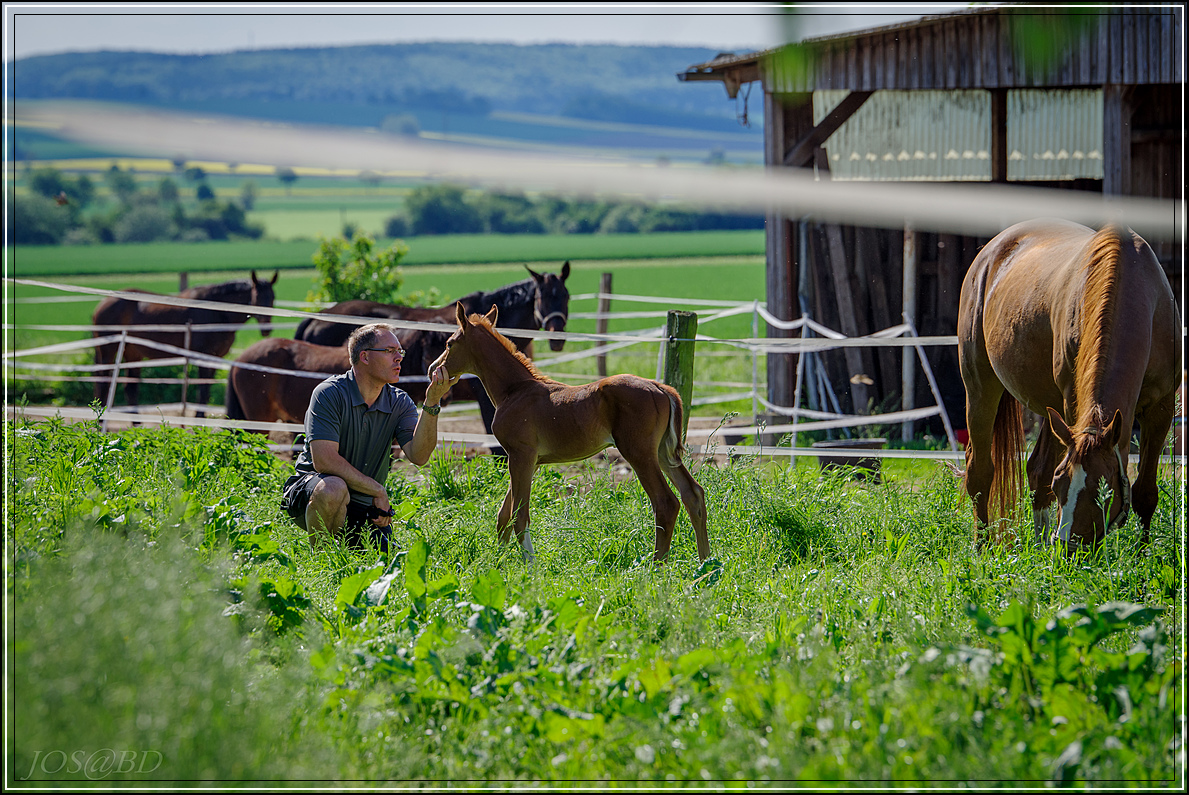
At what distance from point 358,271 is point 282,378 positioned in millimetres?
4969

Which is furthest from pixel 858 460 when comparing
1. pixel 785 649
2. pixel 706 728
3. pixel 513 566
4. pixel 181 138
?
pixel 181 138

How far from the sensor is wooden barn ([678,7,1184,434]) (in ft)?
26.2

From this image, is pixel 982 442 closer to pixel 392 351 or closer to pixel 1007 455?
pixel 1007 455

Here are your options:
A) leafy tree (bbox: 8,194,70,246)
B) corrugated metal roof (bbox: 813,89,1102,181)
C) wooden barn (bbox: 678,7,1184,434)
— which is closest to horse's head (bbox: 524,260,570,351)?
wooden barn (bbox: 678,7,1184,434)

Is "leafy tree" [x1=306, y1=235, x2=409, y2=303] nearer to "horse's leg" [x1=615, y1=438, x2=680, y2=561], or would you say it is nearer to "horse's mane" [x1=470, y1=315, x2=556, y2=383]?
"horse's mane" [x1=470, y1=315, x2=556, y2=383]

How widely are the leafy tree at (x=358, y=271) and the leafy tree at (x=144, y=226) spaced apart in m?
60.6

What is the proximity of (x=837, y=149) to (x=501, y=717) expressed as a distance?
10.00 m

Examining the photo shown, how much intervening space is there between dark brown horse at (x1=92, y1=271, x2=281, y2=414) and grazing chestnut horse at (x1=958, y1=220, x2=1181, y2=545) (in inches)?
327

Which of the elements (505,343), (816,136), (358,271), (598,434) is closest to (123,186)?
(358,271)

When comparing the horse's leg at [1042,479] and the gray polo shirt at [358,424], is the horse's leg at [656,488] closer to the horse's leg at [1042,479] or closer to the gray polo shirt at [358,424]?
the gray polo shirt at [358,424]

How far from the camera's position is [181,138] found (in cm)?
91

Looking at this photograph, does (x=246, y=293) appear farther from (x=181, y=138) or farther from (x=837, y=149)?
(x=181, y=138)

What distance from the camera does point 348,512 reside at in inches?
173

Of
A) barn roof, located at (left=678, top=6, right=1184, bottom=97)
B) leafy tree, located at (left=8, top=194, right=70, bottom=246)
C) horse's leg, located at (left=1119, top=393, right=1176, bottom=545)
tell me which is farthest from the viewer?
leafy tree, located at (left=8, top=194, right=70, bottom=246)
